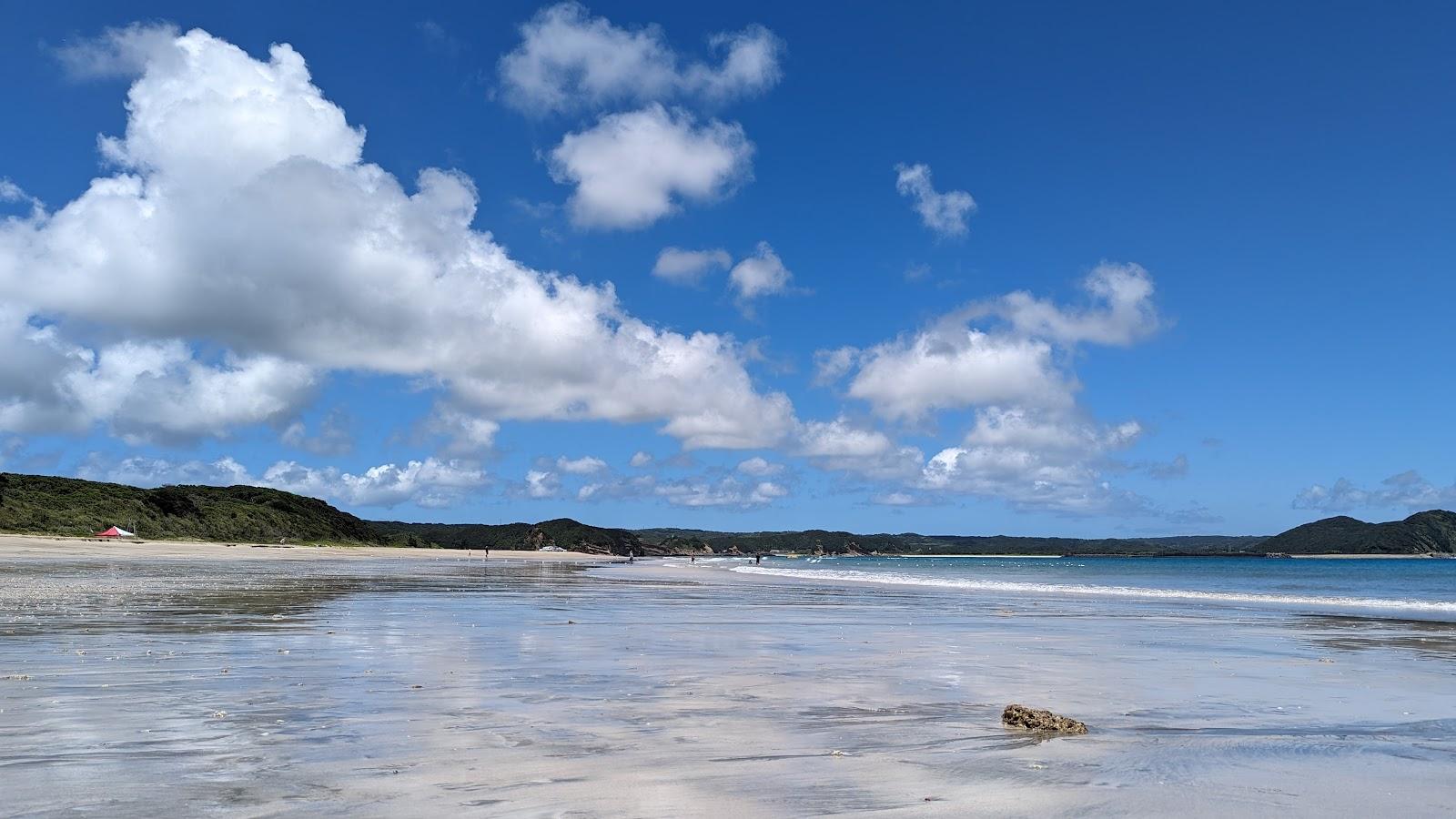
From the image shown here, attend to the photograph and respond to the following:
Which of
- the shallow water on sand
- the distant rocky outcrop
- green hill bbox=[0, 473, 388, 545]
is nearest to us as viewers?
the shallow water on sand

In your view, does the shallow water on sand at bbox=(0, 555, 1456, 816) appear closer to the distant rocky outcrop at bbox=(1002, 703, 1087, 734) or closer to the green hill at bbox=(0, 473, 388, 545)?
the distant rocky outcrop at bbox=(1002, 703, 1087, 734)

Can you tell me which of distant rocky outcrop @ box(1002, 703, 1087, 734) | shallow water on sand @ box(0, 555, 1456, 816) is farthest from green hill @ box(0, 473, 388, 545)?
distant rocky outcrop @ box(1002, 703, 1087, 734)

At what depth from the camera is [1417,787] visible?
789cm

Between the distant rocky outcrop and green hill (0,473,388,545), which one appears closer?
the distant rocky outcrop

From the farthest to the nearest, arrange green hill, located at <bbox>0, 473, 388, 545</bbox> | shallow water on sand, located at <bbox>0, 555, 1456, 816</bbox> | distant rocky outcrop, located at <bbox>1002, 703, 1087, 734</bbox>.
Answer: green hill, located at <bbox>0, 473, 388, 545</bbox>, distant rocky outcrop, located at <bbox>1002, 703, 1087, 734</bbox>, shallow water on sand, located at <bbox>0, 555, 1456, 816</bbox>

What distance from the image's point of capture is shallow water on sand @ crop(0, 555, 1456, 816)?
7105 millimetres

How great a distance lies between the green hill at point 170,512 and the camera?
314ft

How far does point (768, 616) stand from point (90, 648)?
16047 millimetres

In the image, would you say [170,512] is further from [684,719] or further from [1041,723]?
[1041,723]

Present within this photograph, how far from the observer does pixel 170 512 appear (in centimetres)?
11662

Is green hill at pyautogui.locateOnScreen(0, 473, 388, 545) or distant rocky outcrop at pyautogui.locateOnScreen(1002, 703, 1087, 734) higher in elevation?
green hill at pyautogui.locateOnScreen(0, 473, 388, 545)

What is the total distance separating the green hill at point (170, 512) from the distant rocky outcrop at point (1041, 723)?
321ft

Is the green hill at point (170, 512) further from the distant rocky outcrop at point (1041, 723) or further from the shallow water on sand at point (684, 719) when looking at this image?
the distant rocky outcrop at point (1041, 723)

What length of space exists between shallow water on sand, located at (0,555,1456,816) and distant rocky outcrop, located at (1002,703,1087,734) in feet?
0.83
